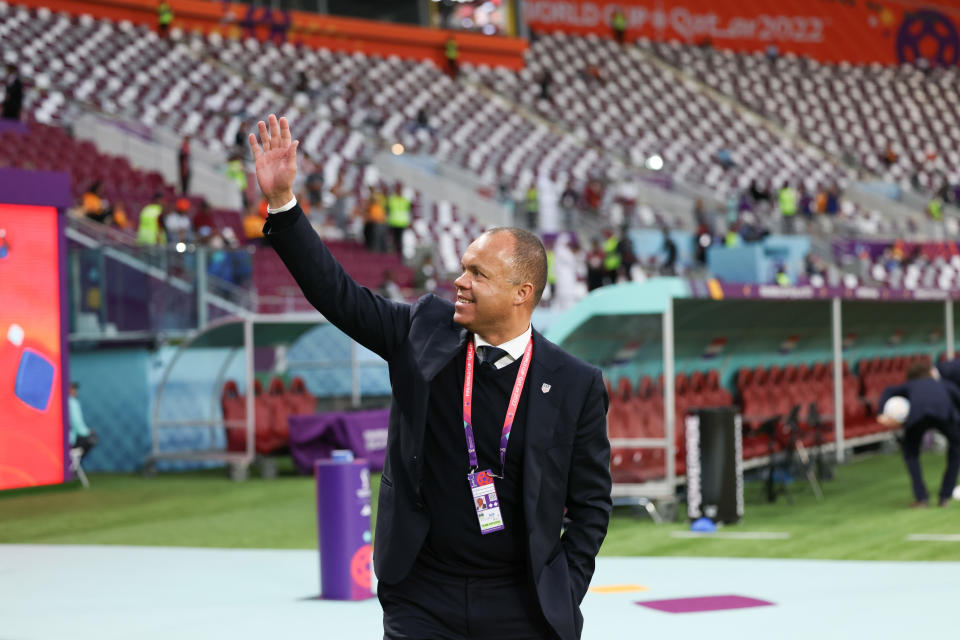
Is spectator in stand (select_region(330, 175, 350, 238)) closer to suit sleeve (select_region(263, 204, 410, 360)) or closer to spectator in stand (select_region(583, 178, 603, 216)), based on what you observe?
spectator in stand (select_region(583, 178, 603, 216))

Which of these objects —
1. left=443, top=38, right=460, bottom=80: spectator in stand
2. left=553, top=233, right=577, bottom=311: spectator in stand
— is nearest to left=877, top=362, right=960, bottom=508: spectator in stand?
left=553, top=233, right=577, bottom=311: spectator in stand

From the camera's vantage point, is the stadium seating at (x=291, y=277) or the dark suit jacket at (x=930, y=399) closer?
the dark suit jacket at (x=930, y=399)

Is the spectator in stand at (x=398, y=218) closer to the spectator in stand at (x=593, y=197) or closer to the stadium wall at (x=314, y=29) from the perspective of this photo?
the spectator in stand at (x=593, y=197)

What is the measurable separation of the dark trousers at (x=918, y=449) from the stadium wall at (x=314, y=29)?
28.7 metres

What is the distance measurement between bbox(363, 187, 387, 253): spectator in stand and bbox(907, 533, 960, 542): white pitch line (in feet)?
53.1

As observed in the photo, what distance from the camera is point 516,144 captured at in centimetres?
3884

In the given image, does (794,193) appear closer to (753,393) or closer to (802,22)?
(802,22)

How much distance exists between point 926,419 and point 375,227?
14.9 metres

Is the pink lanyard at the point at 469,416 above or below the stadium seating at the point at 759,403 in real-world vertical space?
above

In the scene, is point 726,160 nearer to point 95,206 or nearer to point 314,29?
point 314,29

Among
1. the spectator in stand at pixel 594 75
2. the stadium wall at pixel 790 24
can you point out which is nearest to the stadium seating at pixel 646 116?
the spectator in stand at pixel 594 75

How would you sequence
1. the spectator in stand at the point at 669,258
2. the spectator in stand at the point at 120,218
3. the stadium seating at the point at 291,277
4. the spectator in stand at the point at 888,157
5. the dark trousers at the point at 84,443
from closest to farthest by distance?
the dark trousers at the point at 84,443 < the stadium seating at the point at 291,277 < the spectator in stand at the point at 120,218 < the spectator in stand at the point at 669,258 < the spectator in stand at the point at 888,157

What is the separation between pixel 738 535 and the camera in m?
11.7

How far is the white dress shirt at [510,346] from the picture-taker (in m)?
3.77
